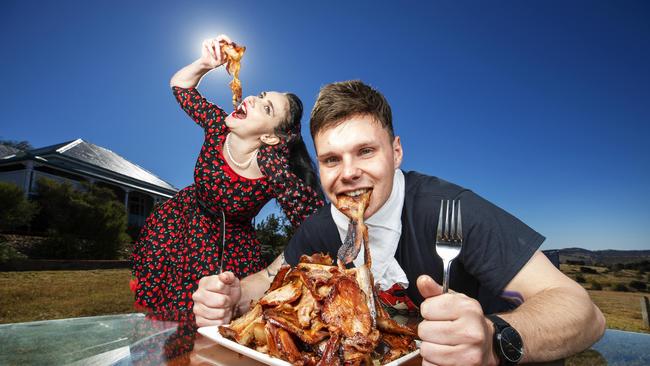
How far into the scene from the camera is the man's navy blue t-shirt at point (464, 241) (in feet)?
5.60

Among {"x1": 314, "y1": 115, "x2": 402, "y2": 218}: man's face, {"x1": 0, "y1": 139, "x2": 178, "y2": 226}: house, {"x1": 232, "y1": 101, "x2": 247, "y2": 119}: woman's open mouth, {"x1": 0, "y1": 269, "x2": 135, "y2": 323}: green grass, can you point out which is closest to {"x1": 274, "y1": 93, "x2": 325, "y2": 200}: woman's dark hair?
{"x1": 232, "y1": 101, "x2": 247, "y2": 119}: woman's open mouth

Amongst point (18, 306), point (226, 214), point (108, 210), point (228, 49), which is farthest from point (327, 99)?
point (108, 210)

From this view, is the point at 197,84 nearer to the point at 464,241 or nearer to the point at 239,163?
the point at 239,163

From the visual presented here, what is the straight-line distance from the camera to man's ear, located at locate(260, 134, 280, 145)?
10.8 ft

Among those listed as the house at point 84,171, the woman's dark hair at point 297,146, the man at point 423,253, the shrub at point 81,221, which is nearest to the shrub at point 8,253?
the shrub at point 81,221

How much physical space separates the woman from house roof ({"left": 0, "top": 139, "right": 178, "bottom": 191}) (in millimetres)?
19823

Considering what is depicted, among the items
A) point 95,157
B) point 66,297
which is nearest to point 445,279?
point 66,297

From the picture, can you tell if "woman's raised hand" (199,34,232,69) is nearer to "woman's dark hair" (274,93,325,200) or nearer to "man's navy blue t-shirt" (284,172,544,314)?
"woman's dark hair" (274,93,325,200)

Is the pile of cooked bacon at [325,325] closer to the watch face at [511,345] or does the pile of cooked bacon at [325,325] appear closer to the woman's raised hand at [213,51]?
the watch face at [511,345]

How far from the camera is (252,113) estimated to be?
3.28 metres

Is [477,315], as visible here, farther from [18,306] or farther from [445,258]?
[18,306]

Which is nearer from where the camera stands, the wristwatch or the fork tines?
the wristwatch

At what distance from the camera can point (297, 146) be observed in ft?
11.9

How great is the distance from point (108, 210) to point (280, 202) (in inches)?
695
